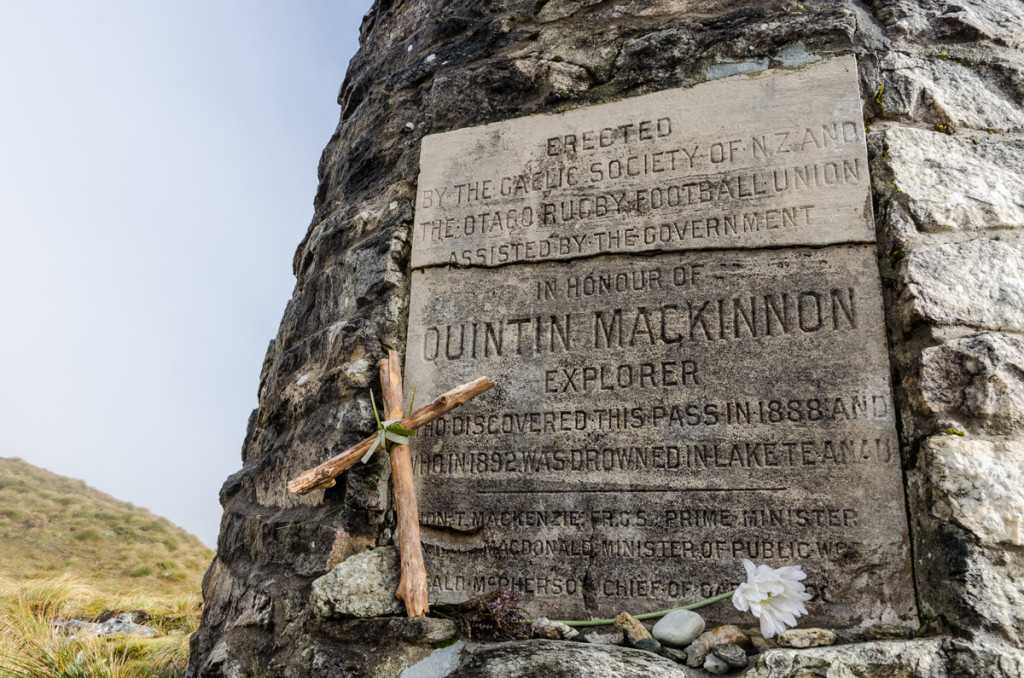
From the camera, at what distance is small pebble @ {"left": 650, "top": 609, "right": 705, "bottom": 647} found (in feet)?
7.04

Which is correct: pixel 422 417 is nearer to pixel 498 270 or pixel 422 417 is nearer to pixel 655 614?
pixel 498 270

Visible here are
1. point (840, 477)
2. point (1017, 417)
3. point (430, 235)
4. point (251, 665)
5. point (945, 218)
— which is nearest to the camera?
point (1017, 417)

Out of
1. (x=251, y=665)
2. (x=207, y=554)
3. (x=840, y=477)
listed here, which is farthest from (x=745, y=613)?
(x=207, y=554)

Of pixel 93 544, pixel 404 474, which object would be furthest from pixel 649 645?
pixel 93 544

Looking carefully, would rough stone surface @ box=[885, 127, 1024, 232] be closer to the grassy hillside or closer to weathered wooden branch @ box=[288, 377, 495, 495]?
weathered wooden branch @ box=[288, 377, 495, 495]

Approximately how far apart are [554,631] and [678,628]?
366 mm

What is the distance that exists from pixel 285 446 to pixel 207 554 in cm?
597

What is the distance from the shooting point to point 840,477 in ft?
7.34

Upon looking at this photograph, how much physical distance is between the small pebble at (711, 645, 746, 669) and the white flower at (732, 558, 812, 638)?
98 mm

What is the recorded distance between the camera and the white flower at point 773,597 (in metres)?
2.10

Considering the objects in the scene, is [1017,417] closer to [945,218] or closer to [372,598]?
[945,218]

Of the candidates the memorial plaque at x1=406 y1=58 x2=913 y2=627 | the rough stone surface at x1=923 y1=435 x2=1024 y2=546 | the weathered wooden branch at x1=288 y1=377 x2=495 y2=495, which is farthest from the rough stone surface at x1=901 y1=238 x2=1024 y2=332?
the weathered wooden branch at x1=288 y1=377 x2=495 y2=495

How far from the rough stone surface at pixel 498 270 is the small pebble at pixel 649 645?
0.08m

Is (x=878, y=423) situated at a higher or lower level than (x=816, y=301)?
lower
